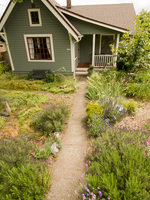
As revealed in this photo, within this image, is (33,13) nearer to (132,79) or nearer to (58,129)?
(132,79)

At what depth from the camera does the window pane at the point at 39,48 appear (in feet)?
29.2

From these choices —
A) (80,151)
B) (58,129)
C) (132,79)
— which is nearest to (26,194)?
(80,151)

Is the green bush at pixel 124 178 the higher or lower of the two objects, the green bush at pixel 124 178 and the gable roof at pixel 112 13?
the lower

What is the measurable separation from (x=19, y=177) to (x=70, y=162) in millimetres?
1279

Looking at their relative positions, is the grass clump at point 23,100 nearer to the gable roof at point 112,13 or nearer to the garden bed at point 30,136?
the garden bed at point 30,136

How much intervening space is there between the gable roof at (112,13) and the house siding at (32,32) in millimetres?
3597

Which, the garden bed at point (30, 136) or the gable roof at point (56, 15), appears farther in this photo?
the gable roof at point (56, 15)

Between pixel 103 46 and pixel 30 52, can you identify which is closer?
pixel 30 52

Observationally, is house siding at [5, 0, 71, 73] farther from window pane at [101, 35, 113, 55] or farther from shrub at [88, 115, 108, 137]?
shrub at [88, 115, 108, 137]

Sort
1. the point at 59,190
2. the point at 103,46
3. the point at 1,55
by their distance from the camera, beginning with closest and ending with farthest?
the point at 59,190 → the point at 103,46 → the point at 1,55

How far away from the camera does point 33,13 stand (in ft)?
26.5

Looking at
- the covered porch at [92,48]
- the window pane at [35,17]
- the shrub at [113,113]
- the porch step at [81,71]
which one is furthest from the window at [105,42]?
the shrub at [113,113]

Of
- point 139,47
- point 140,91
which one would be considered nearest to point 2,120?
point 140,91

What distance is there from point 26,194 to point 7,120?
3.39 meters
